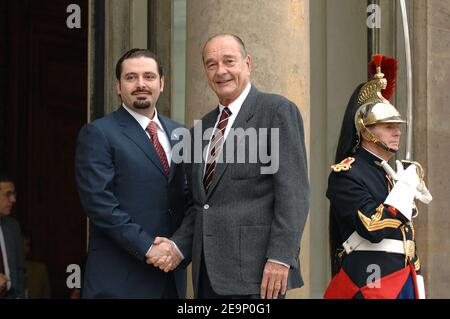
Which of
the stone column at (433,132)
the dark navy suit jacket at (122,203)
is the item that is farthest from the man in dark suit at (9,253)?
the stone column at (433,132)

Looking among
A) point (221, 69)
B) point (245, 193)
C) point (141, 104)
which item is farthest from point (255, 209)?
point (141, 104)

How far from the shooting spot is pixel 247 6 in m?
7.53

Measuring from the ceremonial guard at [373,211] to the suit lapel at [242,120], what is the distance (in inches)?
28.9

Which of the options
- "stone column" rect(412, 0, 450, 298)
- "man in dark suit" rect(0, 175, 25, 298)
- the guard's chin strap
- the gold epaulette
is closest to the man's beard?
the gold epaulette

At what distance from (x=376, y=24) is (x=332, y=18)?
0.51 meters

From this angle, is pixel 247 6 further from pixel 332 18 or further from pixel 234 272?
pixel 332 18

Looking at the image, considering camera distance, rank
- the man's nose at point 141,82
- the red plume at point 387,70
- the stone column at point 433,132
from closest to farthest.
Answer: the man's nose at point 141,82 < the red plume at point 387,70 < the stone column at point 433,132

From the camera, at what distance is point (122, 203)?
6.30m

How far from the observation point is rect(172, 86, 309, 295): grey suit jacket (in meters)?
5.86

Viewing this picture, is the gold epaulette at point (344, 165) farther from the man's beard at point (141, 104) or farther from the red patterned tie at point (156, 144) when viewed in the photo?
the man's beard at point (141, 104)

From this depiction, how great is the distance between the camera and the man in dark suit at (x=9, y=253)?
28.3ft

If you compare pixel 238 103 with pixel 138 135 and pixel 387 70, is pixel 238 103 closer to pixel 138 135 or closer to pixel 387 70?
pixel 138 135

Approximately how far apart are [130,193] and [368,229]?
4.05ft

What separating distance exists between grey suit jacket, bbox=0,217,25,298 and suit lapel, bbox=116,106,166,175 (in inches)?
100.0
